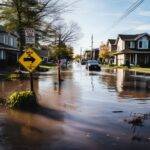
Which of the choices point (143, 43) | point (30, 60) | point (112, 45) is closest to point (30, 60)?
point (30, 60)

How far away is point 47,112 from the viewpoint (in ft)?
36.2

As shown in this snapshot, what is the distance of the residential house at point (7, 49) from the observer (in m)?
53.3

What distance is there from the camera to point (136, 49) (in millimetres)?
72875

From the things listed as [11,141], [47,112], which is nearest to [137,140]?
[11,141]

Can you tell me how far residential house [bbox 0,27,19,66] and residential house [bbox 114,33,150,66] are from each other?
22.7 meters

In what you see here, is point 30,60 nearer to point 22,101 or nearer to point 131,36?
point 22,101

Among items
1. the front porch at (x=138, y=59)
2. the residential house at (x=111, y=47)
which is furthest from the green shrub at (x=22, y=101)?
the residential house at (x=111, y=47)

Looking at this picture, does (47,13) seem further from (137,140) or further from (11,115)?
(137,140)

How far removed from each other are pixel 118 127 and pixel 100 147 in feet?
6.41

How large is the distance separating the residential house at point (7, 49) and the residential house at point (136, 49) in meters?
22.7

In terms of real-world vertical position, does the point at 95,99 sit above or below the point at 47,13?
below

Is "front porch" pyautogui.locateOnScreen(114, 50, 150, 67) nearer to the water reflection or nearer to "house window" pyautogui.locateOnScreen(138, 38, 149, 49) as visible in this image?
"house window" pyautogui.locateOnScreen(138, 38, 149, 49)

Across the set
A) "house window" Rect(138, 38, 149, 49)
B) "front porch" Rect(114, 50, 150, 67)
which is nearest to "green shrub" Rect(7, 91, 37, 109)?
"front porch" Rect(114, 50, 150, 67)

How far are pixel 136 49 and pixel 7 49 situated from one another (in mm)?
29035
